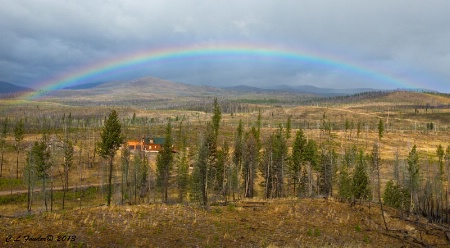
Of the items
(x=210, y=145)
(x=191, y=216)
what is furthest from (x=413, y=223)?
(x=210, y=145)

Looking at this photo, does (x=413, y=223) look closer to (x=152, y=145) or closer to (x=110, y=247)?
(x=110, y=247)

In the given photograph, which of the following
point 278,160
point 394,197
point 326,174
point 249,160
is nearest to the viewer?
point 249,160

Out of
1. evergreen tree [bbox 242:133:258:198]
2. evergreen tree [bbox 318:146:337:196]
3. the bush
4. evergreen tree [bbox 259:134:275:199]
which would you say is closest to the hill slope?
evergreen tree [bbox 259:134:275:199]

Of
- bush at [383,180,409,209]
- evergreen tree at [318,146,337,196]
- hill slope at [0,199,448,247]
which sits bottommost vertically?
bush at [383,180,409,209]

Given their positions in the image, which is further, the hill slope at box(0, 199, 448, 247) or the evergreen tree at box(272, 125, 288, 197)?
the evergreen tree at box(272, 125, 288, 197)

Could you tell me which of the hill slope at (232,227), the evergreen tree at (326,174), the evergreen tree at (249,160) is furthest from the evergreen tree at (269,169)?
the hill slope at (232,227)

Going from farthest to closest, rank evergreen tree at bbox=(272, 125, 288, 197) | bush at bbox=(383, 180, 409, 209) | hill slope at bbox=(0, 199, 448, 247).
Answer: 1. bush at bbox=(383, 180, 409, 209)
2. evergreen tree at bbox=(272, 125, 288, 197)
3. hill slope at bbox=(0, 199, 448, 247)

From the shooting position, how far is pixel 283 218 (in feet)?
116

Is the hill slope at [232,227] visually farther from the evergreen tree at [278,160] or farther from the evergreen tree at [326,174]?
the evergreen tree at [326,174]

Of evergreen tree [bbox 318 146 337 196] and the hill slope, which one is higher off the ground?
the hill slope

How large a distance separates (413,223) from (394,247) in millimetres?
11548

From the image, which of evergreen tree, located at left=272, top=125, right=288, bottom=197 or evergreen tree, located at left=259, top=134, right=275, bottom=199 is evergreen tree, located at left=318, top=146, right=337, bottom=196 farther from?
evergreen tree, located at left=259, top=134, right=275, bottom=199

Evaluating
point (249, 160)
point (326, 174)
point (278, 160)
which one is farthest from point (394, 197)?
point (249, 160)

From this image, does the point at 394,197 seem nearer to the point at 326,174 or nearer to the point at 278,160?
the point at 326,174
